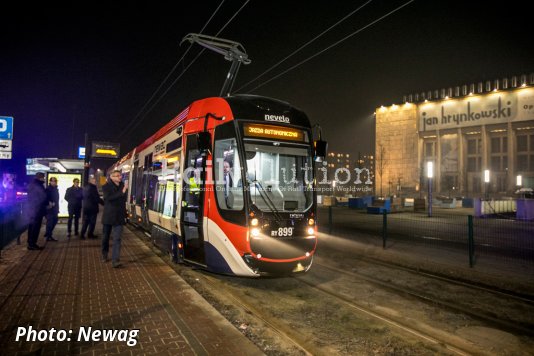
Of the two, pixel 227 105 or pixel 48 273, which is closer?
pixel 227 105

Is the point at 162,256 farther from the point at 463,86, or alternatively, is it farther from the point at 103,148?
the point at 463,86

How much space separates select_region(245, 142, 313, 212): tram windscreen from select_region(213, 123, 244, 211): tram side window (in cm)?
21

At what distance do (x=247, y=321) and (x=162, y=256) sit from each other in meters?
5.01

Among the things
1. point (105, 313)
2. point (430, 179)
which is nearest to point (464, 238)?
point (430, 179)

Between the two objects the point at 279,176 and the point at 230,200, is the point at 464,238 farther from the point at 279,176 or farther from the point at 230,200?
the point at 230,200

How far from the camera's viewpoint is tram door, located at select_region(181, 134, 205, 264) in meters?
6.86

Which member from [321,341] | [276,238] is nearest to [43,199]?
[276,238]

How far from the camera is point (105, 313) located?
5.09 metres

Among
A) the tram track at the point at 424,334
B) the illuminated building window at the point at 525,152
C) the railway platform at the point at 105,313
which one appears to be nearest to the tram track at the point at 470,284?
the tram track at the point at 424,334

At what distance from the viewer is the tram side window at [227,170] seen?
21.0 ft

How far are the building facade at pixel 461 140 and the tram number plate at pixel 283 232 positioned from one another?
171 feet

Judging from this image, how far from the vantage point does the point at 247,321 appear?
5230 millimetres

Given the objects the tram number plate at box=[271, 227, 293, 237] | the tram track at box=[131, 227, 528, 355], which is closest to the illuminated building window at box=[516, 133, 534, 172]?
the tram track at box=[131, 227, 528, 355]

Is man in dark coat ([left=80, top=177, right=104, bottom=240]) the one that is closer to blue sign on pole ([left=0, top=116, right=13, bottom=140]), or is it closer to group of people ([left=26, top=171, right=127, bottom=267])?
group of people ([left=26, top=171, right=127, bottom=267])
